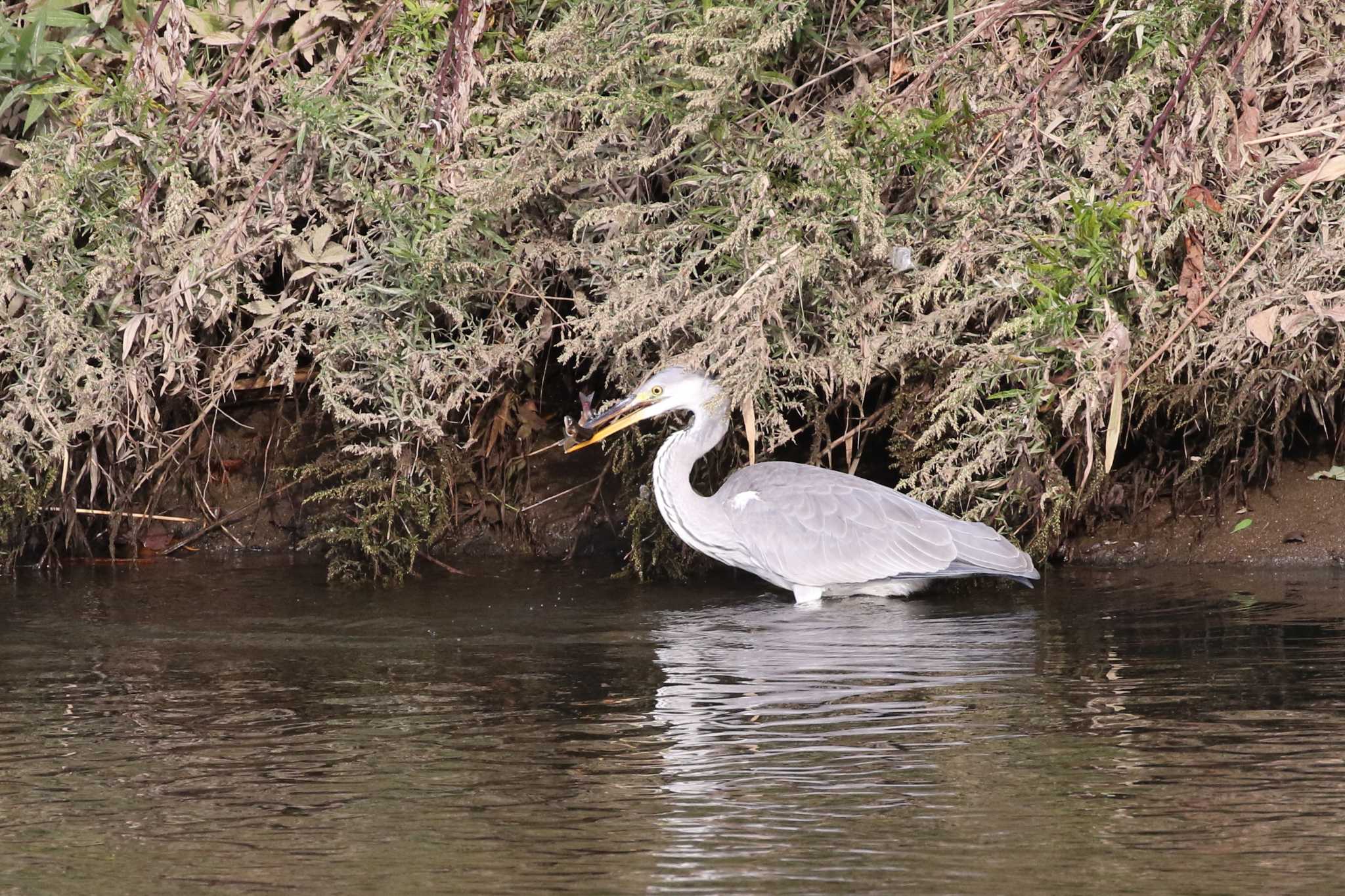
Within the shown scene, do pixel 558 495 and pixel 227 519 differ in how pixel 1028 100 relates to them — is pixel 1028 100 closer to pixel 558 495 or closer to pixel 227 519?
pixel 558 495

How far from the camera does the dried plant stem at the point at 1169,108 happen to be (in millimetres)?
5832

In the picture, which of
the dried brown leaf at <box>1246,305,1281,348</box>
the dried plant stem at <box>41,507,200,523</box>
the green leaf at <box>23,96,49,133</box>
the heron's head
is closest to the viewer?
the dried brown leaf at <box>1246,305,1281,348</box>

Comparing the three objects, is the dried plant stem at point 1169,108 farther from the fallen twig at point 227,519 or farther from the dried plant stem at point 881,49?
the fallen twig at point 227,519

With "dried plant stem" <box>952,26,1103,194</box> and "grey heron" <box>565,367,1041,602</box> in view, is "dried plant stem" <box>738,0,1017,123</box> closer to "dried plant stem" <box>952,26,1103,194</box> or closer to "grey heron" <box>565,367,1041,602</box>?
"dried plant stem" <box>952,26,1103,194</box>

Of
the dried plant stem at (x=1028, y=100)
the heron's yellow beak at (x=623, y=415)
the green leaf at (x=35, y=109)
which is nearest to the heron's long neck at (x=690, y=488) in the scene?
the heron's yellow beak at (x=623, y=415)

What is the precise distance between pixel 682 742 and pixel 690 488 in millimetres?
2302

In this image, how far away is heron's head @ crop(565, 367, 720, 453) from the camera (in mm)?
6250

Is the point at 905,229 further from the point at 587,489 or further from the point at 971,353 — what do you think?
the point at 587,489

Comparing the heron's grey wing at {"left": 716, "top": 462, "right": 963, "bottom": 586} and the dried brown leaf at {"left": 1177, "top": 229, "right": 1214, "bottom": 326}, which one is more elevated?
the dried brown leaf at {"left": 1177, "top": 229, "right": 1214, "bottom": 326}

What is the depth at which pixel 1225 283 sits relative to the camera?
5.81 m

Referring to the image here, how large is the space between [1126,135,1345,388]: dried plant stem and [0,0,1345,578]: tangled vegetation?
0.02 metres

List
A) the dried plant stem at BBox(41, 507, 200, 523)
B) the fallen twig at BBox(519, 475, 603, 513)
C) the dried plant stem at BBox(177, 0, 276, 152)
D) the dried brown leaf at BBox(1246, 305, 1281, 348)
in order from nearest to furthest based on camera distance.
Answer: the dried brown leaf at BBox(1246, 305, 1281, 348) < the dried plant stem at BBox(177, 0, 276, 152) < the dried plant stem at BBox(41, 507, 200, 523) < the fallen twig at BBox(519, 475, 603, 513)

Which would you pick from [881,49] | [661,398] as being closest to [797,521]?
[661,398]

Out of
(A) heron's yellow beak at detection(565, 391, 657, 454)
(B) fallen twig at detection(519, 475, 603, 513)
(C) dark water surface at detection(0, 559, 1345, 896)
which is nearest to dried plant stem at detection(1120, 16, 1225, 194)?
(C) dark water surface at detection(0, 559, 1345, 896)
